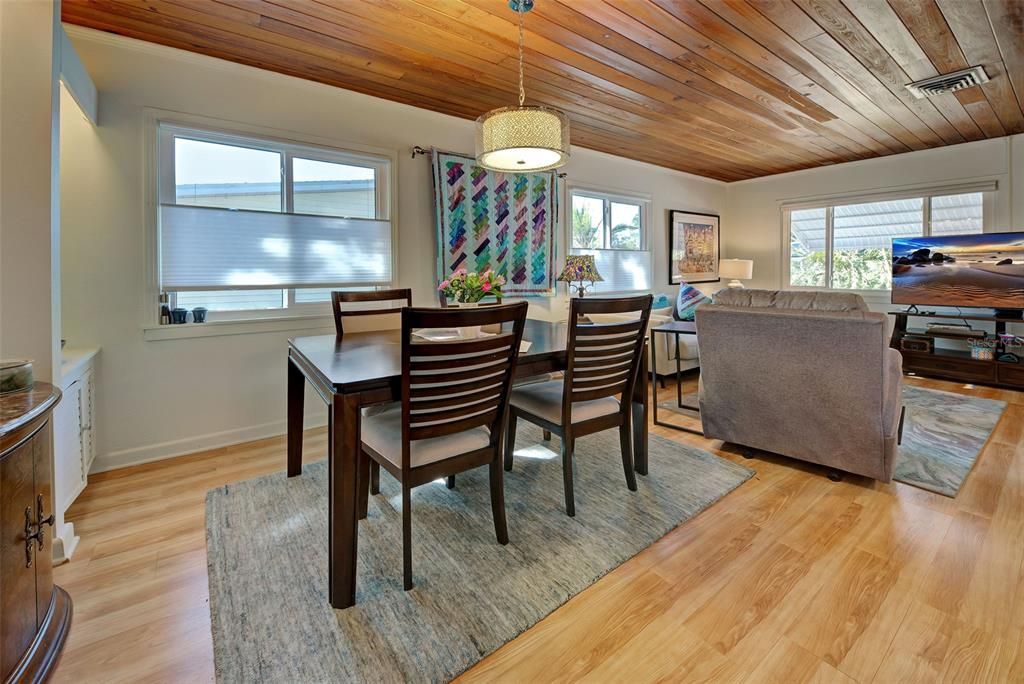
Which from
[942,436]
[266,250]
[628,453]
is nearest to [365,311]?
[266,250]

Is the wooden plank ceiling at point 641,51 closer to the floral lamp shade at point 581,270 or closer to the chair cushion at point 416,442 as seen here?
the floral lamp shade at point 581,270

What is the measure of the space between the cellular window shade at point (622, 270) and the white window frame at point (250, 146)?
2.17 metres

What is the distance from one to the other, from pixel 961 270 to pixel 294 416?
19.5 feet

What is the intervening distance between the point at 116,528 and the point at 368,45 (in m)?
2.60

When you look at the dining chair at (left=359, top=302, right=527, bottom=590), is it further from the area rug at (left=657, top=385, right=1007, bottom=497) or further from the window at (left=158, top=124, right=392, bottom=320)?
the area rug at (left=657, top=385, right=1007, bottom=497)

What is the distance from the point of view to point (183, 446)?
2781 mm

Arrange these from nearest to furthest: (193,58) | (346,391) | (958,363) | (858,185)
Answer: (346,391) < (193,58) < (958,363) < (858,185)

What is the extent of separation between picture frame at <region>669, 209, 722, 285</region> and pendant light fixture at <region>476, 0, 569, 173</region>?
3.98 meters

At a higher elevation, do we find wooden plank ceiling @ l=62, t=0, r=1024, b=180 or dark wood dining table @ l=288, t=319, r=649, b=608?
wooden plank ceiling @ l=62, t=0, r=1024, b=180

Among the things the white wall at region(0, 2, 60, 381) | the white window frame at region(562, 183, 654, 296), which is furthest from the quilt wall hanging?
the white wall at region(0, 2, 60, 381)

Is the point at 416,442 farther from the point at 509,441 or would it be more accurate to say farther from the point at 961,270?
the point at 961,270

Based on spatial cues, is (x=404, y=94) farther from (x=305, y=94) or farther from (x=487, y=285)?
(x=487, y=285)

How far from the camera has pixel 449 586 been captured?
5.30 feet

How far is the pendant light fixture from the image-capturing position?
204 cm
